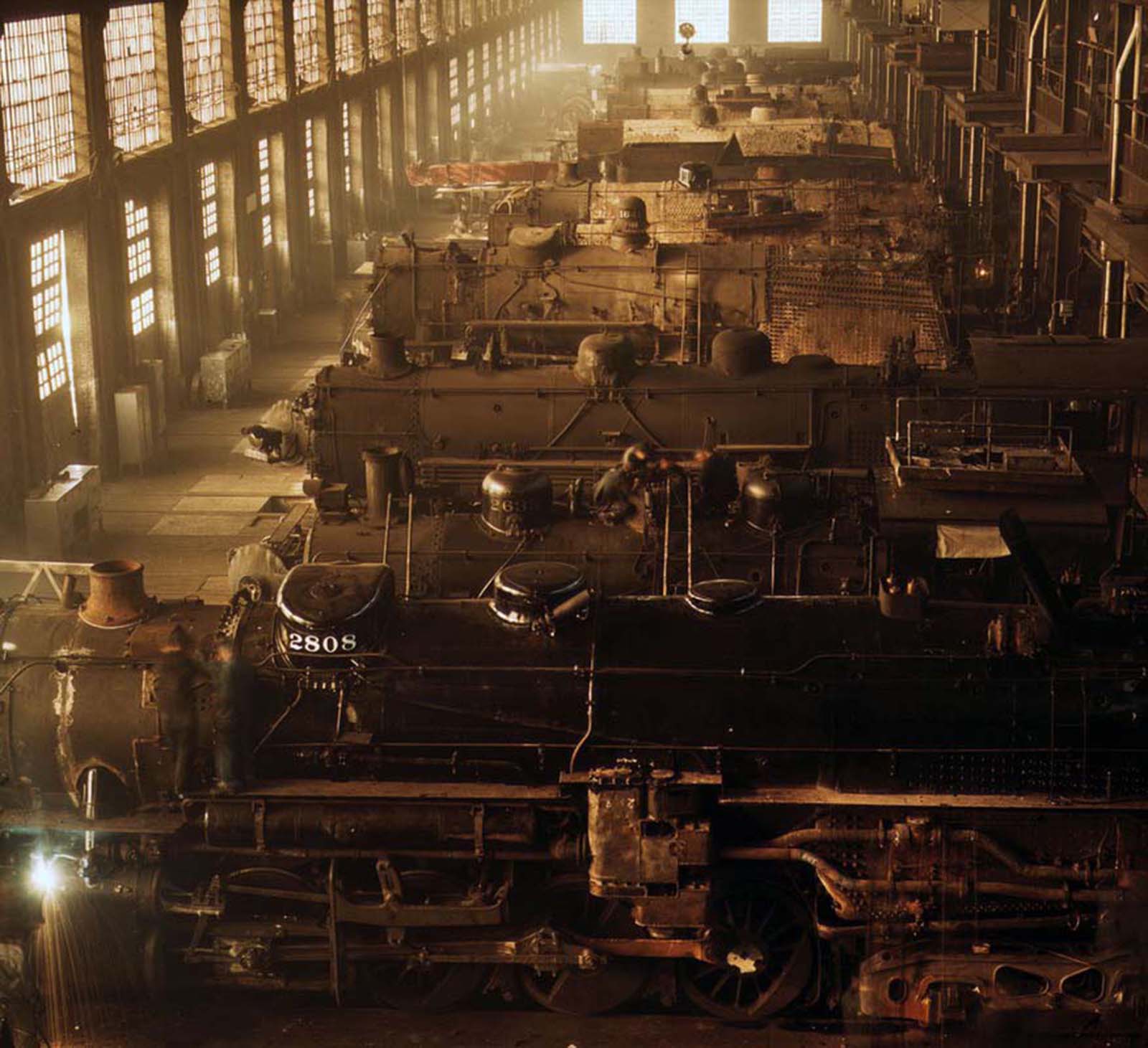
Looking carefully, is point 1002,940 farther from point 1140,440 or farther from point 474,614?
point 1140,440

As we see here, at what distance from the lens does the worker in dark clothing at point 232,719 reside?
1246 cm

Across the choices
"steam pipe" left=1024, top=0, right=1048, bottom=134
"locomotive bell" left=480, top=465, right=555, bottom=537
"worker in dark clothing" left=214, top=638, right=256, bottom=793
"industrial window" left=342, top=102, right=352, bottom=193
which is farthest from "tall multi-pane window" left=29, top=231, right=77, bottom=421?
"industrial window" left=342, top=102, right=352, bottom=193

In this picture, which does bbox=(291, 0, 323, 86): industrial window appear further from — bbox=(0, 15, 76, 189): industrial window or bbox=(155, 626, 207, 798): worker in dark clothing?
bbox=(155, 626, 207, 798): worker in dark clothing

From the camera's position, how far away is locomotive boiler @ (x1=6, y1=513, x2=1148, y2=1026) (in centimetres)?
1216

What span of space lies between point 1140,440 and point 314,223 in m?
29.1

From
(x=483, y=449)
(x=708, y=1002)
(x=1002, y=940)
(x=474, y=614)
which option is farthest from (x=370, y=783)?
(x=483, y=449)

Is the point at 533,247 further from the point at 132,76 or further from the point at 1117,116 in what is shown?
the point at 1117,116

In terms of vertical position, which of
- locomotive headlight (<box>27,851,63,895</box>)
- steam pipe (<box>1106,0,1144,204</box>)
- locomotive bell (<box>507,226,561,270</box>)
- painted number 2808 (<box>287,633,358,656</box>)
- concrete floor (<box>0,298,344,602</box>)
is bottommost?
concrete floor (<box>0,298,344,602</box>)

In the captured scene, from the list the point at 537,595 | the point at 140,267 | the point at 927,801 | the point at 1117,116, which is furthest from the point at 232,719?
the point at 140,267

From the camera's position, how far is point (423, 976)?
12984 mm

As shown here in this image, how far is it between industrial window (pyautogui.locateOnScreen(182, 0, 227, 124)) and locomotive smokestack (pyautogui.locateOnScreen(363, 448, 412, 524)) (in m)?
17.3

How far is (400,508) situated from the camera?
17.7m

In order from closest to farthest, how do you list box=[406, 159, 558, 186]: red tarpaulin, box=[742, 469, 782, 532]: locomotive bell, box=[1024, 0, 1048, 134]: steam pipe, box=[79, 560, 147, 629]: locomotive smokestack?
box=[79, 560, 147, 629]: locomotive smokestack → box=[742, 469, 782, 532]: locomotive bell → box=[1024, 0, 1048, 134]: steam pipe → box=[406, 159, 558, 186]: red tarpaulin

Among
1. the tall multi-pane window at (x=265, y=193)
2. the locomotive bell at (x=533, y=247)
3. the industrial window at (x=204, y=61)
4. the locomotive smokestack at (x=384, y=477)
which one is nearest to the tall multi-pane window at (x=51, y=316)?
the locomotive bell at (x=533, y=247)
